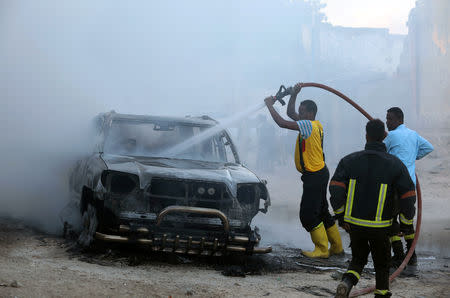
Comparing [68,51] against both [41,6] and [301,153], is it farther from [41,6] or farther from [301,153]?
[301,153]

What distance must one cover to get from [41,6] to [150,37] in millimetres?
5156

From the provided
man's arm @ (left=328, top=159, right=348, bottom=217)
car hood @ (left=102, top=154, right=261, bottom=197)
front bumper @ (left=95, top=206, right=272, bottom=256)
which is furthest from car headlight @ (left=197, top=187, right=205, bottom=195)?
man's arm @ (left=328, top=159, right=348, bottom=217)

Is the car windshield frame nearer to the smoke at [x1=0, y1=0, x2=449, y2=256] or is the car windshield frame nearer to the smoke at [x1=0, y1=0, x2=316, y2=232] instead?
the smoke at [x1=0, y1=0, x2=316, y2=232]

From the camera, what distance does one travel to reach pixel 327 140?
2719 centimetres

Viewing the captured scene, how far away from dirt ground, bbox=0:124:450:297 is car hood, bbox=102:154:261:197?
0.87 meters

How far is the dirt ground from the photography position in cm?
450

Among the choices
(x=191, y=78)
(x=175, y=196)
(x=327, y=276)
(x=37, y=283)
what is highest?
(x=191, y=78)

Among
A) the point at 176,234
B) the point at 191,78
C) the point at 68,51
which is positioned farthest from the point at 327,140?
the point at 176,234

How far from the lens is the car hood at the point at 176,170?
222 inches

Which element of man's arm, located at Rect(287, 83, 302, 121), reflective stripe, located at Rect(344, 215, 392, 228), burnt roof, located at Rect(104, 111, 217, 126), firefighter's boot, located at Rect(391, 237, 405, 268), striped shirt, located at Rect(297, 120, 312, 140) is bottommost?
firefighter's boot, located at Rect(391, 237, 405, 268)

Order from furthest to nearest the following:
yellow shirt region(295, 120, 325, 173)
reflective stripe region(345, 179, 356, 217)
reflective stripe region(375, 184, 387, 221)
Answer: yellow shirt region(295, 120, 325, 173) → reflective stripe region(345, 179, 356, 217) → reflective stripe region(375, 184, 387, 221)

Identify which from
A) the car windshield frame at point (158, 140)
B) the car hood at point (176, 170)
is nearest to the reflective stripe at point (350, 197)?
the car hood at point (176, 170)

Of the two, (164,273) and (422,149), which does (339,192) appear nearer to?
(164,273)

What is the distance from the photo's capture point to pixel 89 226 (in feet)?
19.4
